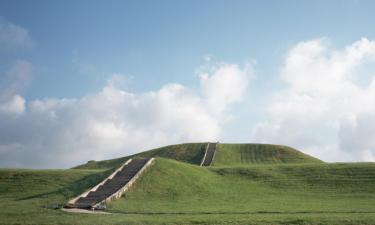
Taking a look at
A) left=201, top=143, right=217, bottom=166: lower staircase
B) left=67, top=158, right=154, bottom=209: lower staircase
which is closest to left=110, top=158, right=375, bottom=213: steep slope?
left=67, top=158, right=154, bottom=209: lower staircase

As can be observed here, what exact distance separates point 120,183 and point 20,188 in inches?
523

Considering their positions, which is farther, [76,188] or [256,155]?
[256,155]

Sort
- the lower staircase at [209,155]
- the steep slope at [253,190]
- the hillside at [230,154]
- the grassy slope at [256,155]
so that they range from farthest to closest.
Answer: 1. the hillside at [230,154]
2. the grassy slope at [256,155]
3. the lower staircase at [209,155]
4. the steep slope at [253,190]

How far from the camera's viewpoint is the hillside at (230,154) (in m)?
68.7

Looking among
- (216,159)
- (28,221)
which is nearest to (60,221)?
(28,221)

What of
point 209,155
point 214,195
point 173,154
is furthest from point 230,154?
point 214,195

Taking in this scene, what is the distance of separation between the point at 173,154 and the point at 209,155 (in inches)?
248

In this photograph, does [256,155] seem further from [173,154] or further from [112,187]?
[112,187]

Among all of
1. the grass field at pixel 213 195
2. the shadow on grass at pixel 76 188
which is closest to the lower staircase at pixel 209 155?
the grass field at pixel 213 195

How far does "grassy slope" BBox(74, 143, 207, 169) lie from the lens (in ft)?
230

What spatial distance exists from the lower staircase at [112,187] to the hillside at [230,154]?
2106cm

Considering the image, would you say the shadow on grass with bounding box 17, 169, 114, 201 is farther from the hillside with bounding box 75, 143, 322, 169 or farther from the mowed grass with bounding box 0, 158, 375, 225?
the hillside with bounding box 75, 143, 322, 169

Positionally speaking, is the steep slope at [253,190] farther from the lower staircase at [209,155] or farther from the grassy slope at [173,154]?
the grassy slope at [173,154]

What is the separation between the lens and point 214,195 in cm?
3878
